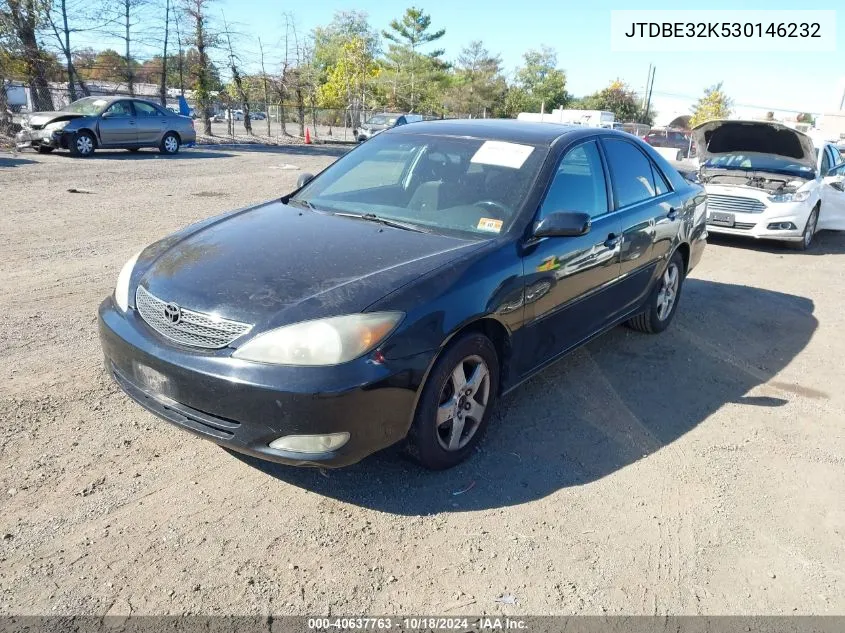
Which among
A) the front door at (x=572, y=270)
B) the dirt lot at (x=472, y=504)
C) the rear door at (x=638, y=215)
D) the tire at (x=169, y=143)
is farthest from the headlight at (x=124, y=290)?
the tire at (x=169, y=143)

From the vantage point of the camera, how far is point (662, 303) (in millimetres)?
5457

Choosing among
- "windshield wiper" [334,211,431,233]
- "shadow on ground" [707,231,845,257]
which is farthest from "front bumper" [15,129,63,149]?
"windshield wiper" [334,211,431,233]

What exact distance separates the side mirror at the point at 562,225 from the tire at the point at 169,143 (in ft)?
56.2

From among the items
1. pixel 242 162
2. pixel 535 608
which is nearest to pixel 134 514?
pixel 535 608

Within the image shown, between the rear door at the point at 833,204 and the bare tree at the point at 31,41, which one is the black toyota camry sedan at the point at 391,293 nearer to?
the rear door at the point at 833,204

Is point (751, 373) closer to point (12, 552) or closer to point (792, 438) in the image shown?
point (792, 438)

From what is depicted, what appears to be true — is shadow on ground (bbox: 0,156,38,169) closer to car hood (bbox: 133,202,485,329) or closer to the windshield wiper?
car hood (bbox: 133,202,485,329)

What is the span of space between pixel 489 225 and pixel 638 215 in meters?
1.58

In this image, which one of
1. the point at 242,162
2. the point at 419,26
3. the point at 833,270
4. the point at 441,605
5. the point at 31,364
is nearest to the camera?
the point at 441,605

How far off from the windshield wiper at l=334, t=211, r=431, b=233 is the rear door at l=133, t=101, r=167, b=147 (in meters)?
15.7

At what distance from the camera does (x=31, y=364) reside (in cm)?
411

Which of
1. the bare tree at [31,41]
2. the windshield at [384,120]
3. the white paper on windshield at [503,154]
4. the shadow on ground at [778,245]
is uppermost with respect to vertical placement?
the bare tree at [31,41]

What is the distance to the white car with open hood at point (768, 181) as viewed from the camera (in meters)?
9.22

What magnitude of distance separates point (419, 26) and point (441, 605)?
6220cm
